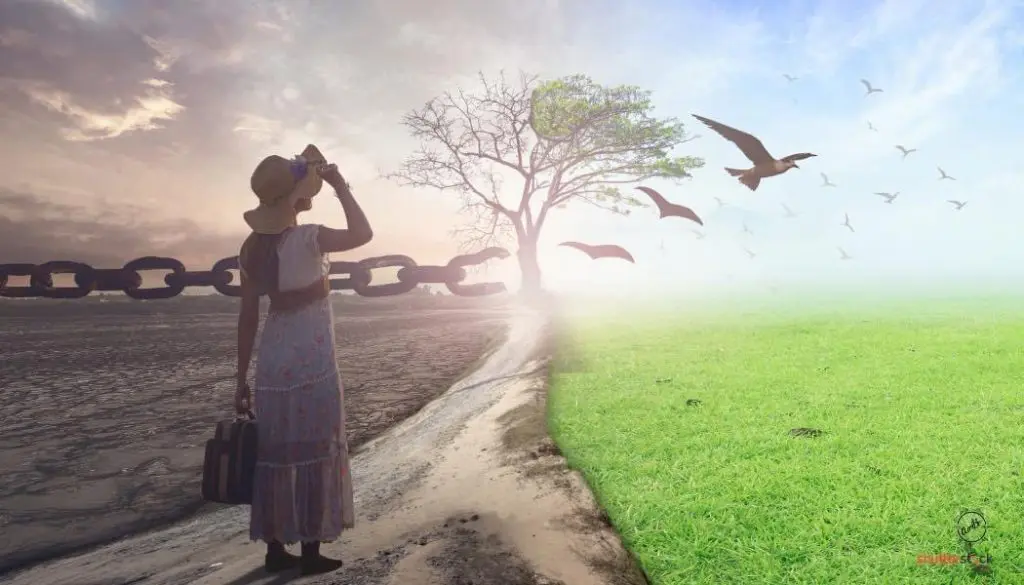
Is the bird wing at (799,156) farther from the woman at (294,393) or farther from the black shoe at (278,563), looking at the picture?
the black shoe at (278,563)

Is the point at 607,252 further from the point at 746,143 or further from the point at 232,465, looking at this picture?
the point at 232,465

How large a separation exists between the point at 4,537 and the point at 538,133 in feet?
67.5

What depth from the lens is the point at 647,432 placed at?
463cm

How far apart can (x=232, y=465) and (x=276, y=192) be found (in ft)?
3.81

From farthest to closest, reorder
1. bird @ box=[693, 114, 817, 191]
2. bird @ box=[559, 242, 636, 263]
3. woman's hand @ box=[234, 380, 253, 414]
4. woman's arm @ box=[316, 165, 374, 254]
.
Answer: bird @ box=[559, 242, 636, 263] < bird @ box=[693, 114, 817, 191] < woman's hand @ box=[234, 380, 253, 414] < woman's arm @ box=[316, 165, 374, 254]

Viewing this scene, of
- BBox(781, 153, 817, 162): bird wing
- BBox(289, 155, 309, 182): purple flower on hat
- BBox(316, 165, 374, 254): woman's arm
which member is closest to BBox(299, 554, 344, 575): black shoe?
BBox(316, 165, 374, 254): woman's arm

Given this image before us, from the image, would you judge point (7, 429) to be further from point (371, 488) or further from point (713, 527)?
point (713, 527)

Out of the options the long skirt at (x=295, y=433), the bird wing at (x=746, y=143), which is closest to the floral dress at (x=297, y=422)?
the long skirt at (x=295, y=433)

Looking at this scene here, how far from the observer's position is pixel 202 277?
188 inches

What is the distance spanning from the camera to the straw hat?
8.98 ft

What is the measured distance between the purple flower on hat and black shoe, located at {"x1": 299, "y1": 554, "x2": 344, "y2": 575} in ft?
5.13

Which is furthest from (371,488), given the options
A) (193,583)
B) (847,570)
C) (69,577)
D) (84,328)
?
(84,328)

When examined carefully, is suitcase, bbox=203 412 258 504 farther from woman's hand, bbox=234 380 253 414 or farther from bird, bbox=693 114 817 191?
bird, bbox=693 114 817 191

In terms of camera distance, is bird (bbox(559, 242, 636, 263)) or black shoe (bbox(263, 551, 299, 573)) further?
bird (bbox(559, 242, 636, 263))
